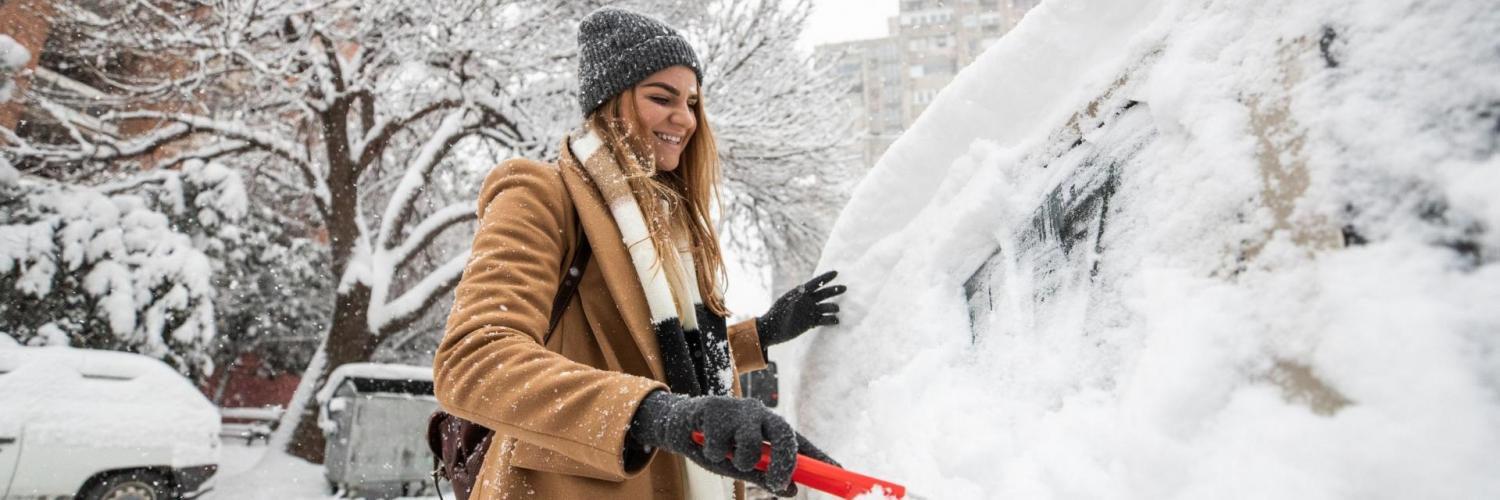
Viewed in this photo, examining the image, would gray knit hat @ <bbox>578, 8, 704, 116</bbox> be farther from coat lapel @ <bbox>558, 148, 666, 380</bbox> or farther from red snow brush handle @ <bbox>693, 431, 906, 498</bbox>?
red snow brush handle @ <bbox>693, 431, 906, 498</bbox>

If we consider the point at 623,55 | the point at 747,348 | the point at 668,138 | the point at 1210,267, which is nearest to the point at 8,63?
the point at 623,55

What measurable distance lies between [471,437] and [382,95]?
8688mm

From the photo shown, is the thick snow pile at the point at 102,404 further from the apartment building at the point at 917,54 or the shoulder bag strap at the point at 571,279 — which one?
the apartment building at the point at 917,54

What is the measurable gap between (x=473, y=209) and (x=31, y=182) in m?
4.65

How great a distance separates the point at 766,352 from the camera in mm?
1858

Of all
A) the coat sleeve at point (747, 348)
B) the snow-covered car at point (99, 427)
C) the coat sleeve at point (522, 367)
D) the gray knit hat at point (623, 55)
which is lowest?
the snow-covered car at point (99, 427)

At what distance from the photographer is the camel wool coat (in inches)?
38.6

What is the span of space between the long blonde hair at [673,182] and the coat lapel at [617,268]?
8cm

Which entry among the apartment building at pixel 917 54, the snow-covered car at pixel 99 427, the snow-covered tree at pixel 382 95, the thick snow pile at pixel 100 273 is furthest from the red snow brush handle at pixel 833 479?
the apartment building at pixel 917 54

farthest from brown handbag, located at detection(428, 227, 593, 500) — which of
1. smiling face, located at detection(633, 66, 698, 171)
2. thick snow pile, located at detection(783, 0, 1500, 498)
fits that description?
thick snow pile, located at detection(783, 0, 1500, 498)

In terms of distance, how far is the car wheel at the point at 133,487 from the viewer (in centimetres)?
514

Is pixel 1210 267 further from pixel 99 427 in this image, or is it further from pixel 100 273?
pixel 100 273

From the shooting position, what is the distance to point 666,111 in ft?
5.43

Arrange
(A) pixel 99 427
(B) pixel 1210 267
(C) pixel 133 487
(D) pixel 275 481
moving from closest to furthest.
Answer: (B) pixel 1210 267 < (A) pixel 99 427 < (C) pixel 133 487 < (D) pixel 275 481
